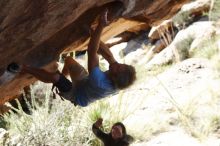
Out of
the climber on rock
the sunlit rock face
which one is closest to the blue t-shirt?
the climber on rock

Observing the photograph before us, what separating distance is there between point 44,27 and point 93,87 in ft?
2.71

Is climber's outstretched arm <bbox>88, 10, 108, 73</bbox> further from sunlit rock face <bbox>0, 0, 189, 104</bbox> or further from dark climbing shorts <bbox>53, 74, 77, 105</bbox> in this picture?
dark climbing shorts <bbox>53, 74, 77, 105</bbox>

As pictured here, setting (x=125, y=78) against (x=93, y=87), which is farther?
(x=93, y=87)

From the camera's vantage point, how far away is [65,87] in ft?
15.8

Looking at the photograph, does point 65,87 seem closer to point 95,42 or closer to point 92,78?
point 92,78

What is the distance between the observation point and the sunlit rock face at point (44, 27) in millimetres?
3980

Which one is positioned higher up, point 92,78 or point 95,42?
point 95,42

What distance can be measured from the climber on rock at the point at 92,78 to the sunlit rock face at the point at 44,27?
12 centimetres

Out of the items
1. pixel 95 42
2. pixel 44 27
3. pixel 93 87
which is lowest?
pixel 93 87

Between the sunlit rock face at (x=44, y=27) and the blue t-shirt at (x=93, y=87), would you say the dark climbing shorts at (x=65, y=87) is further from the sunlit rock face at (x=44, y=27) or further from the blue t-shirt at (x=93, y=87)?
the sunlit rock face at (x=44, y=27)

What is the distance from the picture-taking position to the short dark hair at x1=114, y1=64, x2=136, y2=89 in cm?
457

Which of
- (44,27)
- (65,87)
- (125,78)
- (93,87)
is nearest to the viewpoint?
(44,27)

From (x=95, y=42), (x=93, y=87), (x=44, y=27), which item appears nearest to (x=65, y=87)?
(x=93, y=87)

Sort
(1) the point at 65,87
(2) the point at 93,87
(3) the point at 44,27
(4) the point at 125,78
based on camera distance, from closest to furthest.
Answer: (3) the point at 44,27 → (4) the point at 125,78 → (2) the point at 93,87 → (1) the point at 65,87
